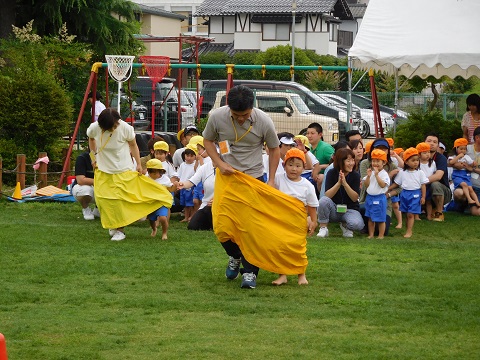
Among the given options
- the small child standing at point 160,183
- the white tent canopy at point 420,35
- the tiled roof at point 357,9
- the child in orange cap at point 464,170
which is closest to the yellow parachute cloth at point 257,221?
the small child standing at point 160,183

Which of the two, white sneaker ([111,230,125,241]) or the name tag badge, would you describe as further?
white sneaker ([111,230,125,241])

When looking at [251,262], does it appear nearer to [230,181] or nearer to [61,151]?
[230,181]

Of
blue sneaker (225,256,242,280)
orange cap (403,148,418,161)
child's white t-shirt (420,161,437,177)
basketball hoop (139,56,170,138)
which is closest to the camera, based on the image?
blue sneaker (225,256,242,280)

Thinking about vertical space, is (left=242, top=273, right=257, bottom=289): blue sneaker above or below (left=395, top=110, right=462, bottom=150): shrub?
below

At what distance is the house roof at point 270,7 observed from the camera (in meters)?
65.0

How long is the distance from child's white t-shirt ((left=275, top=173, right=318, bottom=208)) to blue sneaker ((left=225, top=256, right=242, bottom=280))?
0.97 m

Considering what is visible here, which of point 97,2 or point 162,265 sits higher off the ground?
point 97,2

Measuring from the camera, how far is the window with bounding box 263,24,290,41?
220 feet

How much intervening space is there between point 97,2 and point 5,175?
8456mm

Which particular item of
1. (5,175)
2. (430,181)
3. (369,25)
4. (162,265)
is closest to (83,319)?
(162,265)

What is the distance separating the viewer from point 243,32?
67.4 meters

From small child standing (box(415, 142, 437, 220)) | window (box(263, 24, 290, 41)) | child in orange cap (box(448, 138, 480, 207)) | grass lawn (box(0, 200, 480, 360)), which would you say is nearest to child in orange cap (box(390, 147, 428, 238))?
small child standing (box(415, 142, 437, 220))

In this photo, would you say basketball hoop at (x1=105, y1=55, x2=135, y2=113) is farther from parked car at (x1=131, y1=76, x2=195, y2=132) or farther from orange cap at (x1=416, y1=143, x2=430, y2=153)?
orange cap at (x1=416, y1=143, x2=430, y2=153)

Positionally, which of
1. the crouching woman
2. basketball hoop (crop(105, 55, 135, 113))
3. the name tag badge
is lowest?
the crouching woman
